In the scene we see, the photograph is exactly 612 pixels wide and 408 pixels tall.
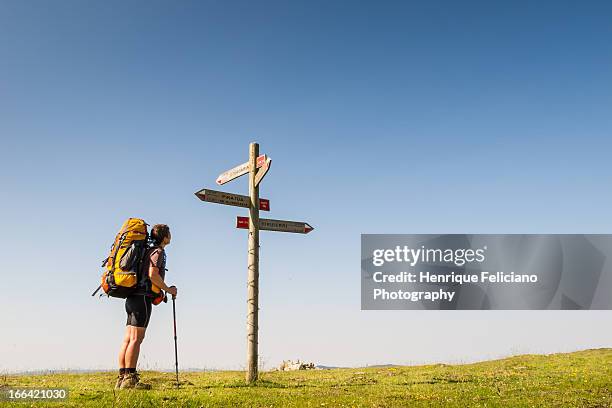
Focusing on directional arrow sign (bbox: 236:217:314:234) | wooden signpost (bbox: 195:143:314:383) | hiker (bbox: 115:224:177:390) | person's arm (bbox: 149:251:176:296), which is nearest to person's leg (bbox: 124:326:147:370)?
hiker (bbox: 115:224:177:390)

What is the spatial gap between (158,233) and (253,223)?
4.16 m

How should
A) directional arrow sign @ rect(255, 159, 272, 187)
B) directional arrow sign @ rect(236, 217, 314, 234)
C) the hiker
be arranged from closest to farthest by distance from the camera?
the hiker
directional arrow sign @ rect(255, 159, 272, 187)
directional arrow sign @ rect(236, 217, 314, 234)

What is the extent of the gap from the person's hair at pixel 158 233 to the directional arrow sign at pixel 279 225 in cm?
375

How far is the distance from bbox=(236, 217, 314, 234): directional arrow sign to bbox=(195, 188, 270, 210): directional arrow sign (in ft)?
1.31

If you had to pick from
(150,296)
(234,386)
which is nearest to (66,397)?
(150,296)

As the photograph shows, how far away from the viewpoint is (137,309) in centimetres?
1313

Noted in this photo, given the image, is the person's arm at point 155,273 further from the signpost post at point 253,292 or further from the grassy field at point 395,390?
the signpost post at point 253,292

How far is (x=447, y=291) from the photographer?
3134 centimetres

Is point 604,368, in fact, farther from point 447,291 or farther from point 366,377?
point 447,291

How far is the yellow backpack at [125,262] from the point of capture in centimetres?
1281

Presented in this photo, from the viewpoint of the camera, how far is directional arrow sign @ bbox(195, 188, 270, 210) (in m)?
16.3

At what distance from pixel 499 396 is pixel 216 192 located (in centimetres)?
899

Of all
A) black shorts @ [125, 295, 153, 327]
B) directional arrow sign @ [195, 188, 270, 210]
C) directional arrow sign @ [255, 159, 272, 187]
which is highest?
directional arrow sign @ [255, 159, 272, 187]

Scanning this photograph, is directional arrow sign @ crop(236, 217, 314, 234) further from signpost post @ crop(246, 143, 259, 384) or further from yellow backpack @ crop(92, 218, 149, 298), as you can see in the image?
yellow backpack @ crop(92, 218, 149, 298)
